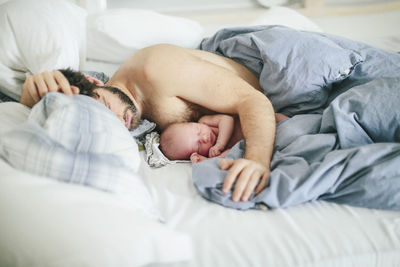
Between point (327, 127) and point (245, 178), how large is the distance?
285 mm

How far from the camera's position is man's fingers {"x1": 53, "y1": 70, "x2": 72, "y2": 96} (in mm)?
819

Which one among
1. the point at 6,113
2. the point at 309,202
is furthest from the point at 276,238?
the point at 6,113

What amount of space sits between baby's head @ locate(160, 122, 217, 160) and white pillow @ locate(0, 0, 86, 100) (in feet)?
1.46

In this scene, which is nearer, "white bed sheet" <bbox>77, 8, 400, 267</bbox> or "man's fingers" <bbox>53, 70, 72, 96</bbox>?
"white bed sheet" <bbox>77, 8, 400, 267</bbox>

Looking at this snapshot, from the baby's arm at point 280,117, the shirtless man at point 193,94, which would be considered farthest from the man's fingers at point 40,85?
the baby's arm at point 280,117

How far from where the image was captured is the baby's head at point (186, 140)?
1.06m

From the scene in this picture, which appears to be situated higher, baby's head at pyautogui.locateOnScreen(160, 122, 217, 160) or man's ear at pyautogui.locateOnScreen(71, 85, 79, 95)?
man's ear at pyautogui.locateOnScreen(71, 85, 79, 95)

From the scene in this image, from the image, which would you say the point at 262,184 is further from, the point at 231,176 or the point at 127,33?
the point at 127,33

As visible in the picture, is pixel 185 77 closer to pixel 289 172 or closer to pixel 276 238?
pixel 289 172

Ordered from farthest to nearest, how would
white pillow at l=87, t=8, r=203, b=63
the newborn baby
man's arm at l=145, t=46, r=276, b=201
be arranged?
white pillow at l=87, t=8, r=203, b=63 → the newborn baby → man's arm at l=145, t=46, r=276, b=201

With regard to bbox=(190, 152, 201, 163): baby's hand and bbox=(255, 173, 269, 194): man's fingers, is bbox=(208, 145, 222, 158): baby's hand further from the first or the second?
bbox=(255, 173, 269, 194): man's fingers

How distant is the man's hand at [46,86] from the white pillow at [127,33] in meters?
0.49

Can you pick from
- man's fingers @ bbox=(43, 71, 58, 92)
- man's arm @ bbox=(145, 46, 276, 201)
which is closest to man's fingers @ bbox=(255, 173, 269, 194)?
man's arm @ bbox=(145, 46, 276, 201)

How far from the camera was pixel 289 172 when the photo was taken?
0.73 metres
